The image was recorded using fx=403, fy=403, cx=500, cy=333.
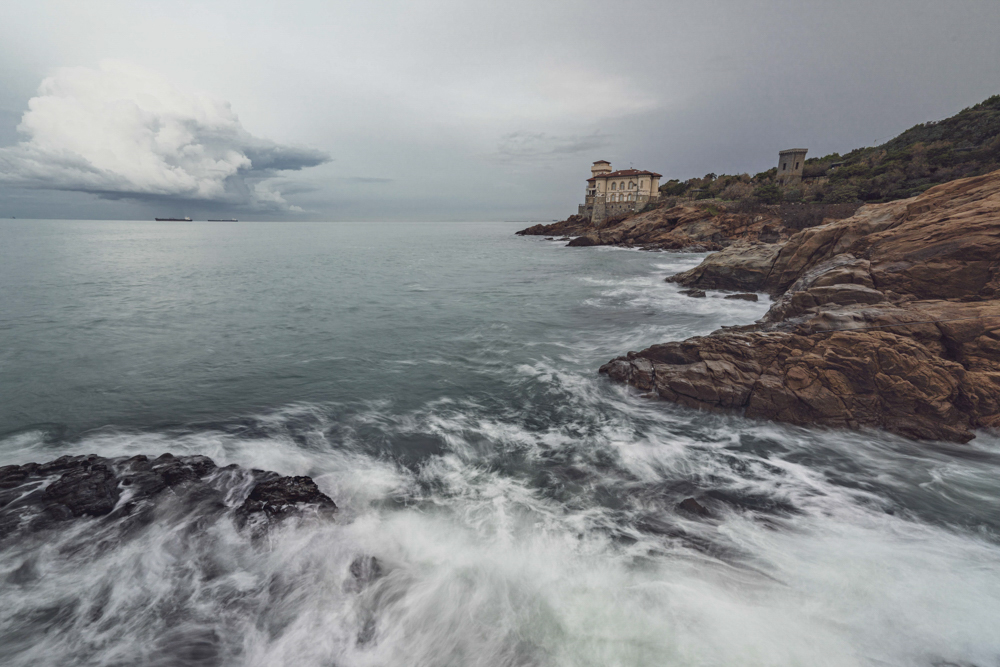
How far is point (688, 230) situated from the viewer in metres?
61.6

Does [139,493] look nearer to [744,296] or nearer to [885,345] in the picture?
[885,345]

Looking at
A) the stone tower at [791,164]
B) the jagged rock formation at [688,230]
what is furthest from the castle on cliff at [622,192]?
the stone tower at [791,164]

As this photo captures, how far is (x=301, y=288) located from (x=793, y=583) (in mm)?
32121

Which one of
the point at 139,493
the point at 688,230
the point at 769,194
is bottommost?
the point at 139,493

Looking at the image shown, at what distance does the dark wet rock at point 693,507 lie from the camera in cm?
696

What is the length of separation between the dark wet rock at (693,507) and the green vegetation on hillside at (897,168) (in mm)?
64613

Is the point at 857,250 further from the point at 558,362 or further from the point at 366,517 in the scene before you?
the point at 366,517

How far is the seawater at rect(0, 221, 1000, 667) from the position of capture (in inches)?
195

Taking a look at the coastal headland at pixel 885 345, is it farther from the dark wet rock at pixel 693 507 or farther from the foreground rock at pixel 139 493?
the foreground rock at pixel 139 493

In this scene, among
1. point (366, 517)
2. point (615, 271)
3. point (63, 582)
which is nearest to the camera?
point (63, 582)

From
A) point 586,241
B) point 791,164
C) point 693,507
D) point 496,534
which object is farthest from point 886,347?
point 791,164

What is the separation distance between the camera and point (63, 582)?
556 centimetres

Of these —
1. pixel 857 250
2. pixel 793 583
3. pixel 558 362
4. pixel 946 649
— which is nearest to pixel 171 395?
pixel 558 362

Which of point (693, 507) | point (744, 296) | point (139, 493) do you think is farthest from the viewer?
point (744, 296)
